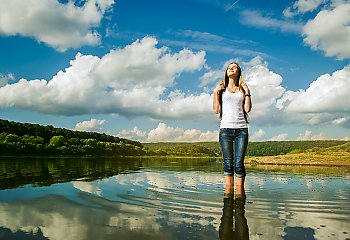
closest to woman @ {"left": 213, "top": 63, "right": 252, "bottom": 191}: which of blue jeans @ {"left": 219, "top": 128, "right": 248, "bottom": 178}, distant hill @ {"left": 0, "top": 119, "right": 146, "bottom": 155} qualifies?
blue jeans @ {"left": 219, "top": 128, "right": 248, "bottom": 178}

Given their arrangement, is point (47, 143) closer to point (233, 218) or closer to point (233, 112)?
point (233, 112)

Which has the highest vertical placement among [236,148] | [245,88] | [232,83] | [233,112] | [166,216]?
[232,83]

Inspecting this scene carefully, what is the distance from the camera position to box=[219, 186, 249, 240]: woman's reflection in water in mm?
4871

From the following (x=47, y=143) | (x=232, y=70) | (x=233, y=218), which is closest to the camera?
(x=233, y=218)

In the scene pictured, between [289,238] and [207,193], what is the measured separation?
16.4 feet

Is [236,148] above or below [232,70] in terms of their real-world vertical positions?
below

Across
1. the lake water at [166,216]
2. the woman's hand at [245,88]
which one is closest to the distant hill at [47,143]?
the lake water at [166,216]

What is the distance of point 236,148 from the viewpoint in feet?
27.8

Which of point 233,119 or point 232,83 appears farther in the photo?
point 232,83

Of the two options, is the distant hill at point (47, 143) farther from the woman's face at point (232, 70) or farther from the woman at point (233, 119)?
the woman's face at point (232, 70)

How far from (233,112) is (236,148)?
2.87 feet

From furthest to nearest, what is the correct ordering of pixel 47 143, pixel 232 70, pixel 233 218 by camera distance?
pixel 47 143
pixel 232 70
pixel 233 218

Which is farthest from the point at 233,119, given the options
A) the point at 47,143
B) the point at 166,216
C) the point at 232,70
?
the point at 47,143

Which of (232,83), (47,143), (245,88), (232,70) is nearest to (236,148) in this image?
(245,88)
